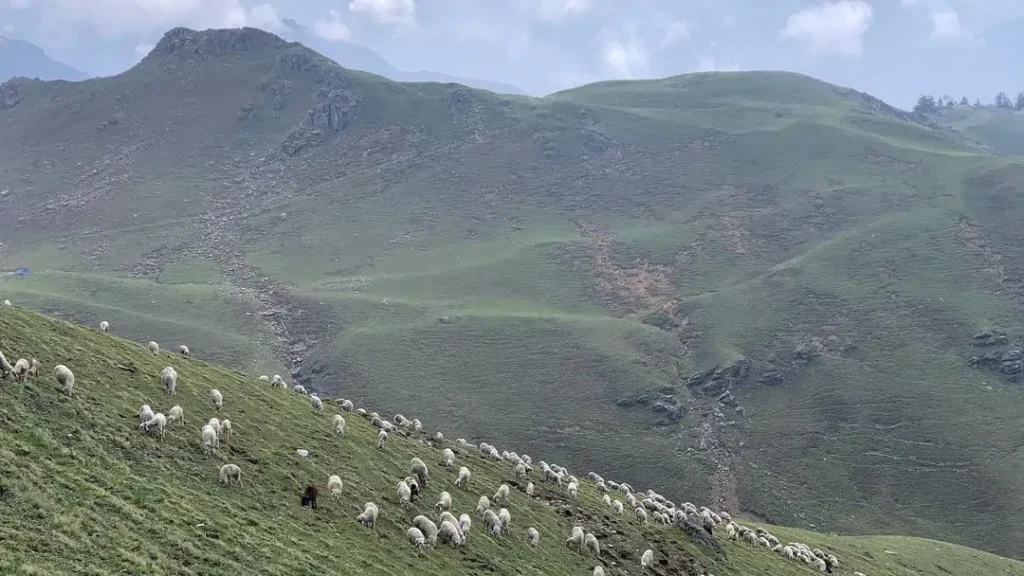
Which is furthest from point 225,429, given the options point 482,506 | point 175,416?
point 482,506

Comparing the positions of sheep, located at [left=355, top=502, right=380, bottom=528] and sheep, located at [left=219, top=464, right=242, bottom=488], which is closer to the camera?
sheep, located at [left=219, top=464, right=242, bottom=488]

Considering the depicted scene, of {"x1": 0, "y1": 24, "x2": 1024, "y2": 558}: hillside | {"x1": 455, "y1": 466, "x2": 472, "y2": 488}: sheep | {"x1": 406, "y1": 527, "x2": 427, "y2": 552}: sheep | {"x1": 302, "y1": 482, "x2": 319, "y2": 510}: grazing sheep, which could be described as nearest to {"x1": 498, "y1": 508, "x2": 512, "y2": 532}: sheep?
{"x1": 455, "y1": 466, "x2": 472, "y2": 488}: sheep

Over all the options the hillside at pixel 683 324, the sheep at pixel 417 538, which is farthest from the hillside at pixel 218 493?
the hillside at pixel 683 324

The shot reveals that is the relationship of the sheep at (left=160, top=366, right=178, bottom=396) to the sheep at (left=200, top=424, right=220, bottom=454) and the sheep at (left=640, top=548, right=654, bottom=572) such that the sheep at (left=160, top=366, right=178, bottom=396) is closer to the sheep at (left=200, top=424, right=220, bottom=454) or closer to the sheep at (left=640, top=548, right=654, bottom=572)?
the sheep at (left=200, top=424, right=220, bottom=454)

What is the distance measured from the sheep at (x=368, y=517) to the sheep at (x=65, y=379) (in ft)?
38.5

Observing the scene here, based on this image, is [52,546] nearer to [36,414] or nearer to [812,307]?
[36,414]

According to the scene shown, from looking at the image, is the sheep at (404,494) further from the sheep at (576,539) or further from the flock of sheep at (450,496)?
the sheep at (576,539)

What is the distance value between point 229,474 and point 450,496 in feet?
36.4

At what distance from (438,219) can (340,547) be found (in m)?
174

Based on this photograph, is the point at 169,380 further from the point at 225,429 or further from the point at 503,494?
the point at 503,494

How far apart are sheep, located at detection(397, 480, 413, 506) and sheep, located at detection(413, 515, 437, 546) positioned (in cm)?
227

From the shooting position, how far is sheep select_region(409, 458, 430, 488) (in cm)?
3612

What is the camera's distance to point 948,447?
330 feet

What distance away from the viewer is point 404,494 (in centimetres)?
3288
